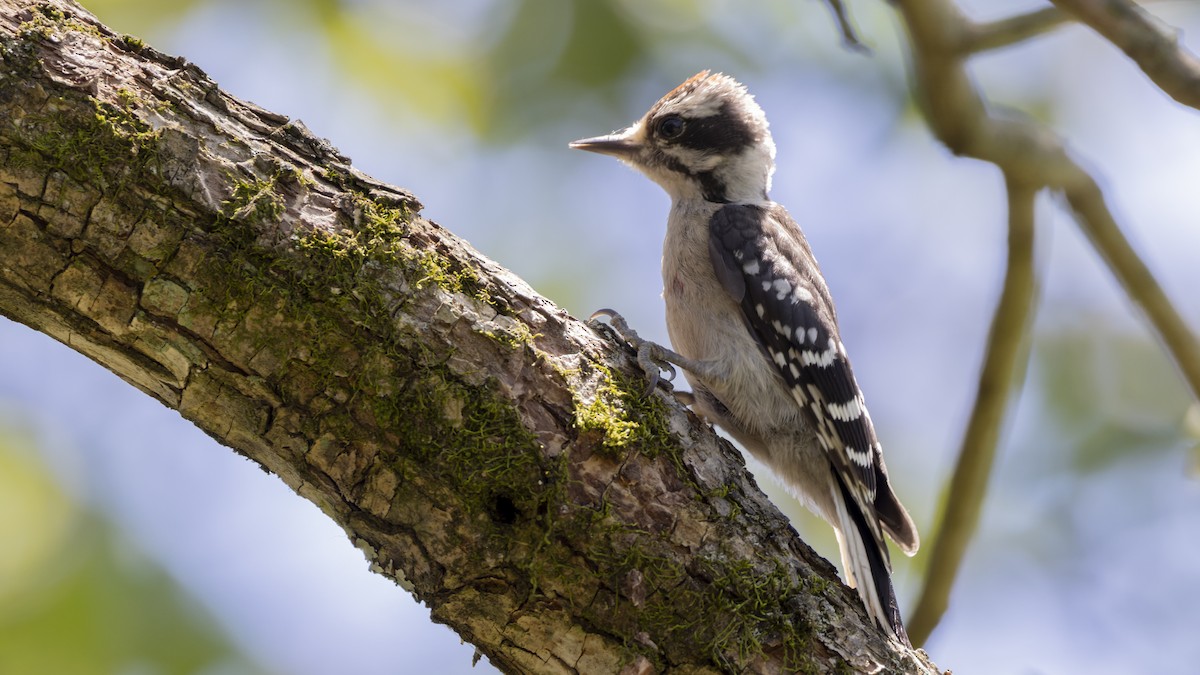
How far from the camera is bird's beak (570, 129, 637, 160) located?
4.66 metres

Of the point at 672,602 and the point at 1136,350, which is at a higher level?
the point at 1136,350

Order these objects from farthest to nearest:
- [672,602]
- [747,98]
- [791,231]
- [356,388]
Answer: [747,98], [791,231], [672,602], [356,388]

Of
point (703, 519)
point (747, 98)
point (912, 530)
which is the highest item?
point (747, 98)

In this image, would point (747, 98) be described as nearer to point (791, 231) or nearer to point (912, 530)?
point (791, 231)

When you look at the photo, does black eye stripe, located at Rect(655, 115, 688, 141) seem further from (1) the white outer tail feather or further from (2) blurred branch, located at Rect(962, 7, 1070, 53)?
(1) the white outer tail feather

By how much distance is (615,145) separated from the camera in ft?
15.4

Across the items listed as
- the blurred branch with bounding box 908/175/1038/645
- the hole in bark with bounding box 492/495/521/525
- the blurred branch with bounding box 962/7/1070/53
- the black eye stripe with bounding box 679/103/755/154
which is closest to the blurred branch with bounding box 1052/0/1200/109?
the blurred branch with bounding box 962/7/1070/53

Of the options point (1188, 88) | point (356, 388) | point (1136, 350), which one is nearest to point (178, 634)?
point (356, 388)

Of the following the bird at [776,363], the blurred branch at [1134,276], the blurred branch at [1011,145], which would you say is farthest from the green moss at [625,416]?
the blurred branch at [1134,276]

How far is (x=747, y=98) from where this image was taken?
16.1 feet

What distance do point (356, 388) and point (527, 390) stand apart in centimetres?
42

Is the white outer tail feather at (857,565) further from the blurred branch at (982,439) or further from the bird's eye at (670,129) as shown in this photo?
the bird's eye at (670,129)

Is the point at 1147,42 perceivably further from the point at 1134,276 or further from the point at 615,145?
the point at 615,145

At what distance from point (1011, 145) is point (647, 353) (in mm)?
1426
